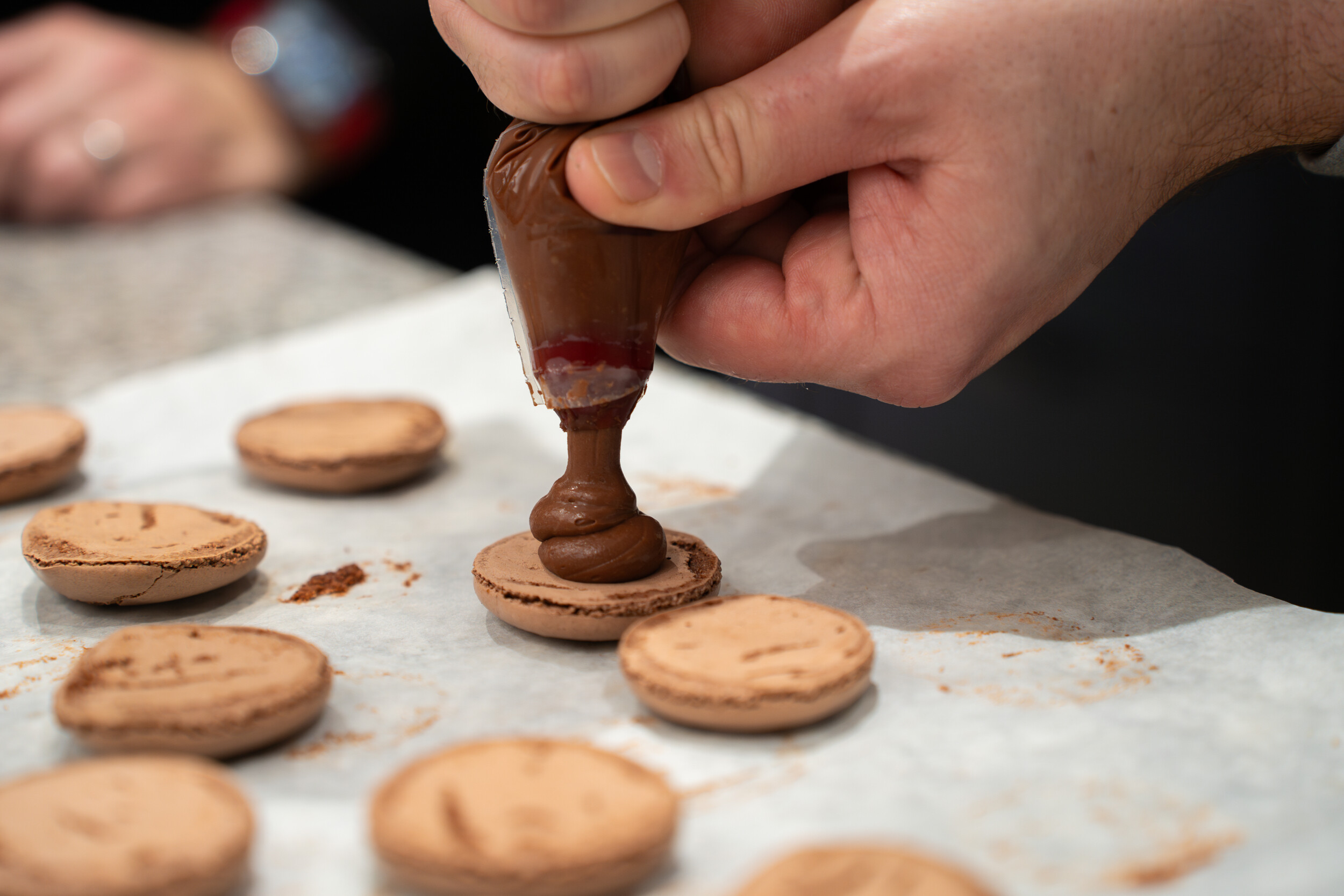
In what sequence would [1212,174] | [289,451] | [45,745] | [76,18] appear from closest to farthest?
[45,745] < [1212,174] < [289,451] < [76,18]

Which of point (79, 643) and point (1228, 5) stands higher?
point (1228, 5)

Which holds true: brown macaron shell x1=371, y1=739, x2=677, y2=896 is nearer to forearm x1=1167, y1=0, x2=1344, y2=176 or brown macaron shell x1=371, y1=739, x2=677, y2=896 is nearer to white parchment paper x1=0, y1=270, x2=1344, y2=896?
white parchment paper x1=0, y1=270, x2=1344, y2=896

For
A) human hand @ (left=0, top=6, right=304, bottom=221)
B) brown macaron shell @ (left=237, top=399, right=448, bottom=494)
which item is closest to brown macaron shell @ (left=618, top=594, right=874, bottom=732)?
brown macaron shell @ (left=237, top=399, right=448, bottom=494)

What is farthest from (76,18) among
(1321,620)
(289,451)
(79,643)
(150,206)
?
(1321,620)

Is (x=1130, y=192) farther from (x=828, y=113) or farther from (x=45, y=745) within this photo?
(x=45, y=745)

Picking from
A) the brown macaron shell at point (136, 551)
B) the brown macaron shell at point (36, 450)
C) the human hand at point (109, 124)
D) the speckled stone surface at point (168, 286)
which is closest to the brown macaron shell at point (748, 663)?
the brown macaron shell at point (136, 551)

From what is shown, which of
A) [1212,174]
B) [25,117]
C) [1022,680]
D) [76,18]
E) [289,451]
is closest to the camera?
[1022,680]
